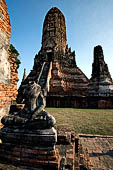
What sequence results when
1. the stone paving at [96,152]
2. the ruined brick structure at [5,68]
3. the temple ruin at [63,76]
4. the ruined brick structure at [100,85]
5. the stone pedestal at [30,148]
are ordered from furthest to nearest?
the temple ruin at [63,76]
the ruined brick structure at [100,85]
the ruined brick structure at [5,68]
the stone paving at [96,152]
the stone pedestal at [30,148]

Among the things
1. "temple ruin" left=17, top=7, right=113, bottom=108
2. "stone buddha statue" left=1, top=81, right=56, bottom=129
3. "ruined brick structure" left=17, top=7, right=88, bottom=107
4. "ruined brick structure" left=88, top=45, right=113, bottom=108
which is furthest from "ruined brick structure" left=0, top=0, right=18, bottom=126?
"ruined brick structure" left=88, top=45, right=113, bottom=108

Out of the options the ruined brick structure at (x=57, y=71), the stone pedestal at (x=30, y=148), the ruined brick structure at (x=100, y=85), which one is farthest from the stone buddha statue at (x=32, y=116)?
the ruined brick structure at (x=100, y=85)

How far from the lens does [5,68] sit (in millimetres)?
3801

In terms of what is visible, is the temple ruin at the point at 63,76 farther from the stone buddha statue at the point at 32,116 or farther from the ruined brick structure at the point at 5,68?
the stone buddha statue at the point at 32,116

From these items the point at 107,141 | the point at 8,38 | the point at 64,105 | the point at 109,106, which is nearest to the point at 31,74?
the point at 64,105

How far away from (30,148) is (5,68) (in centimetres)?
290

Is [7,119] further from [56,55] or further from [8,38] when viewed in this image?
[56,55]

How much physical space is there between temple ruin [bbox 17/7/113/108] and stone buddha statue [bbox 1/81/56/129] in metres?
1.35

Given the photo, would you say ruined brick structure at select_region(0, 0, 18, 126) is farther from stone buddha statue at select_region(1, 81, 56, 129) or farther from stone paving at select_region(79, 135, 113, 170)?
stone paving at select_region(79, 135, 113, 170)

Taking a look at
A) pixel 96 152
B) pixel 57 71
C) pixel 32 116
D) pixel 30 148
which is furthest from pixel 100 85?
pixel 30 148

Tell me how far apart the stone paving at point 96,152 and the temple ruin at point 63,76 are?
2.81 meters

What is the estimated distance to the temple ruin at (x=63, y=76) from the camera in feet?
42.1

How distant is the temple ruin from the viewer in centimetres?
1284

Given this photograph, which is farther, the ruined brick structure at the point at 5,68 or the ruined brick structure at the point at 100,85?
the ruined brick structure at the point at 100,85
